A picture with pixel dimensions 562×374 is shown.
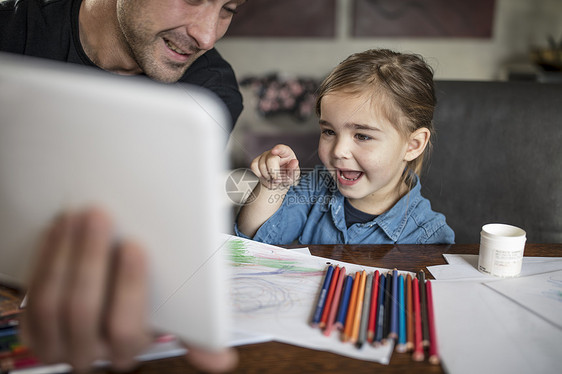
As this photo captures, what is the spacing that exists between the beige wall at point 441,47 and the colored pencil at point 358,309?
262 centimetres

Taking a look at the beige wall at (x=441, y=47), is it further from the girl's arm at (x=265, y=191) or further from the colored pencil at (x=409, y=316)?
the colored pencil at (x=409, y=316)

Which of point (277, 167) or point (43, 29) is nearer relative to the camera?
point (277, 167)

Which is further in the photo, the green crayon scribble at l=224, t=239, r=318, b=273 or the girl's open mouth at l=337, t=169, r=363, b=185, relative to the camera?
the girl's open mouth at l=337, t=169, r=363, b=185

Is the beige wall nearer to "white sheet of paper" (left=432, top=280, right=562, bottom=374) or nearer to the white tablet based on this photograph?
"white sheet of paper" (left=432, top=280, right=562, bottom=374)

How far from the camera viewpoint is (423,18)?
3.07 m

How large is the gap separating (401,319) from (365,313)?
0.15 ft

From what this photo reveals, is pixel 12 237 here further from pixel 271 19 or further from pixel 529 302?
pixel 271 19

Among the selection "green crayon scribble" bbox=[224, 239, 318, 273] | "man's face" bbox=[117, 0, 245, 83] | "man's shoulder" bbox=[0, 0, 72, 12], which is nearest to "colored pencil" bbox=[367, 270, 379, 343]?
"green crayon scribble" bbox=[224, 239, 318, 273]

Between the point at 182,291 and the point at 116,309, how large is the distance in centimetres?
7

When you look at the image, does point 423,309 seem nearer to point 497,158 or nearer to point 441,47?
point 497,158

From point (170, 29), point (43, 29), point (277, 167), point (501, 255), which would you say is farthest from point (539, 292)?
point (43, 29)

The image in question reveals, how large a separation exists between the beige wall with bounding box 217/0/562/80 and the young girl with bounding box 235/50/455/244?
83.4 inches

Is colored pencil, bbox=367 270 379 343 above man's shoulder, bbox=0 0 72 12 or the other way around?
the other way around

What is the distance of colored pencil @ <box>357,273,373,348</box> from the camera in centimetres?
55
